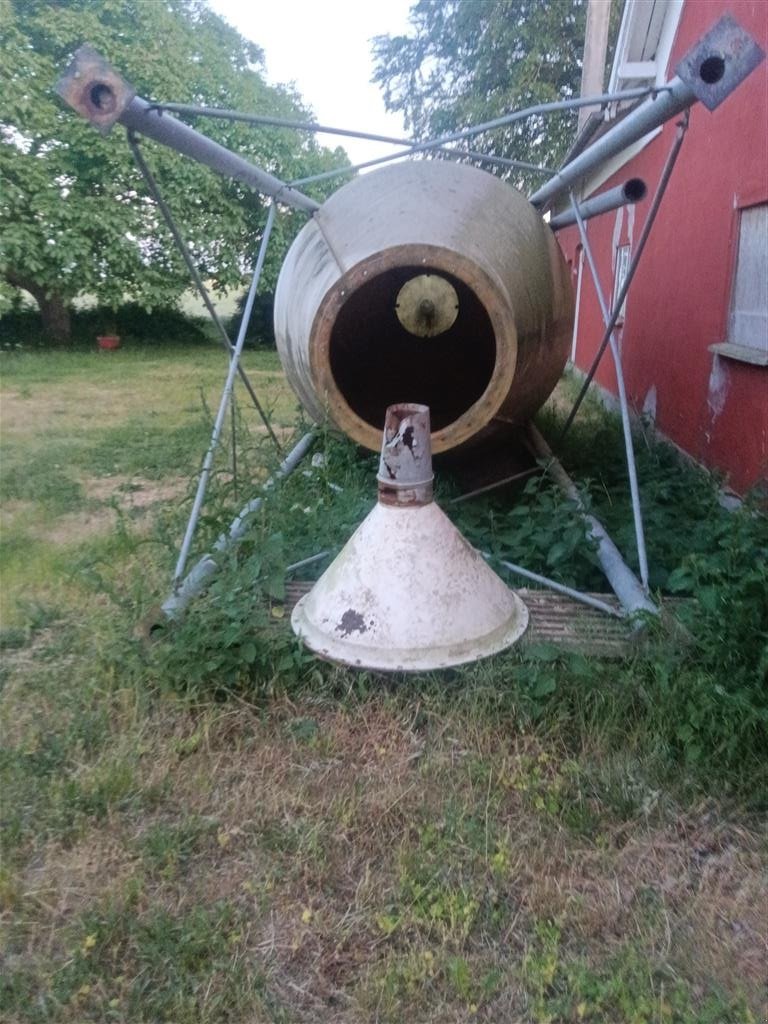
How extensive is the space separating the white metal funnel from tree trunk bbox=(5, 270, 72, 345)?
14445 millimetres

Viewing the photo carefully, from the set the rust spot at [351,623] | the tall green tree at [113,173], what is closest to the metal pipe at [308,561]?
the rust spot at [351,623]

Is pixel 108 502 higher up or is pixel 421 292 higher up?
pixel 421 292

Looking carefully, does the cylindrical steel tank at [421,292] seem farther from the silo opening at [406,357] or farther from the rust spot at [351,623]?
the rust spot at [351,623]

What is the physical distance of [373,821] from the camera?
7.84 feet

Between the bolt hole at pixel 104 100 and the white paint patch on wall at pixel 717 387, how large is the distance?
3.44 metres

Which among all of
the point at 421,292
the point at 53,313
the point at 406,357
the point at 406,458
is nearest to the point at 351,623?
the point at 406,458

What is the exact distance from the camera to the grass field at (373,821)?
6.29 feet

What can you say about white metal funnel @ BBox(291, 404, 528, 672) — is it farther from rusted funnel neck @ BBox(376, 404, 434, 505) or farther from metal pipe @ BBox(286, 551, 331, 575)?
metal pipe @ BBox(286, 551, 331, 575)

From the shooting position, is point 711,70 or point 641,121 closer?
point 711,70

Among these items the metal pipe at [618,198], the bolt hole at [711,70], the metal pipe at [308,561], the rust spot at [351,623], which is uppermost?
the bolt hole at [711,70]

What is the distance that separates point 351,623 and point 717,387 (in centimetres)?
318

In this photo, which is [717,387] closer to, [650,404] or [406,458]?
[650,404]

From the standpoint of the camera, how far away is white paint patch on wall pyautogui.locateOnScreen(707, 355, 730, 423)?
4921mm

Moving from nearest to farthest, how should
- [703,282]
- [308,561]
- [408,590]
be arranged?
1. [408,590]
2. [308,561]
3. [703,282]
